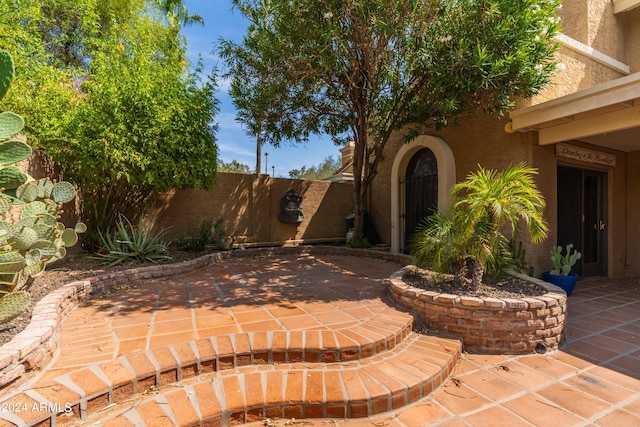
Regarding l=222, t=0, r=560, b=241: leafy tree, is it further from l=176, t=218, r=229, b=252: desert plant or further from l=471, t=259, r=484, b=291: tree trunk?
l=176, t=218, r=229, b=252: desert plant

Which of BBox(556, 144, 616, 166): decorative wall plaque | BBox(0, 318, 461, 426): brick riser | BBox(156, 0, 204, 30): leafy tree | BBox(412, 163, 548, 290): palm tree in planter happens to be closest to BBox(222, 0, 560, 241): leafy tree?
BBox(556, 144, 616, 166): decorative wall plaque

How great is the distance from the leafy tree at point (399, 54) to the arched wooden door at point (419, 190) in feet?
3.12

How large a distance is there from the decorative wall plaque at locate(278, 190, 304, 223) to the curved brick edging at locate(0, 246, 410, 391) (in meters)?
1.98

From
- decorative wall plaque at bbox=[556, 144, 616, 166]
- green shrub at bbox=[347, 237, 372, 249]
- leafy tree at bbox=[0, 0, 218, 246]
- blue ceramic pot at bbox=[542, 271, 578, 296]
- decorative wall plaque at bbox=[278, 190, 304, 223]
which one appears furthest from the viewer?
decorative wall plaque at bbox=[278, 190, 304, 223]

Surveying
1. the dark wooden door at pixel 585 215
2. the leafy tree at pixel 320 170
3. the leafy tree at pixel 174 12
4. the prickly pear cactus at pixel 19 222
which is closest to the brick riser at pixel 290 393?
the prickly pear cactus at pixel 19 222

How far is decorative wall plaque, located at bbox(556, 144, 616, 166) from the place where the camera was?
546 centimetres

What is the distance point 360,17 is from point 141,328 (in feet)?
17.2

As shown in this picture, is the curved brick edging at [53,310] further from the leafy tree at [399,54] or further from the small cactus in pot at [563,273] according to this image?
the leafy tree at [399,54]

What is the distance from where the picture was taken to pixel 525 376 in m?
2.61

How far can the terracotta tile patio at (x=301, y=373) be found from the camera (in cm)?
189

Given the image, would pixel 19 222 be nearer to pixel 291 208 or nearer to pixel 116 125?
pixel 116 125

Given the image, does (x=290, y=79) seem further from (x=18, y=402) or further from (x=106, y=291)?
(x=18, y=402)

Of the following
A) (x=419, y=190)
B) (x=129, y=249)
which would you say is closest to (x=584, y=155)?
(x=419, y=190)

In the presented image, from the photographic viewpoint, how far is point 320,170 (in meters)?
37.3
